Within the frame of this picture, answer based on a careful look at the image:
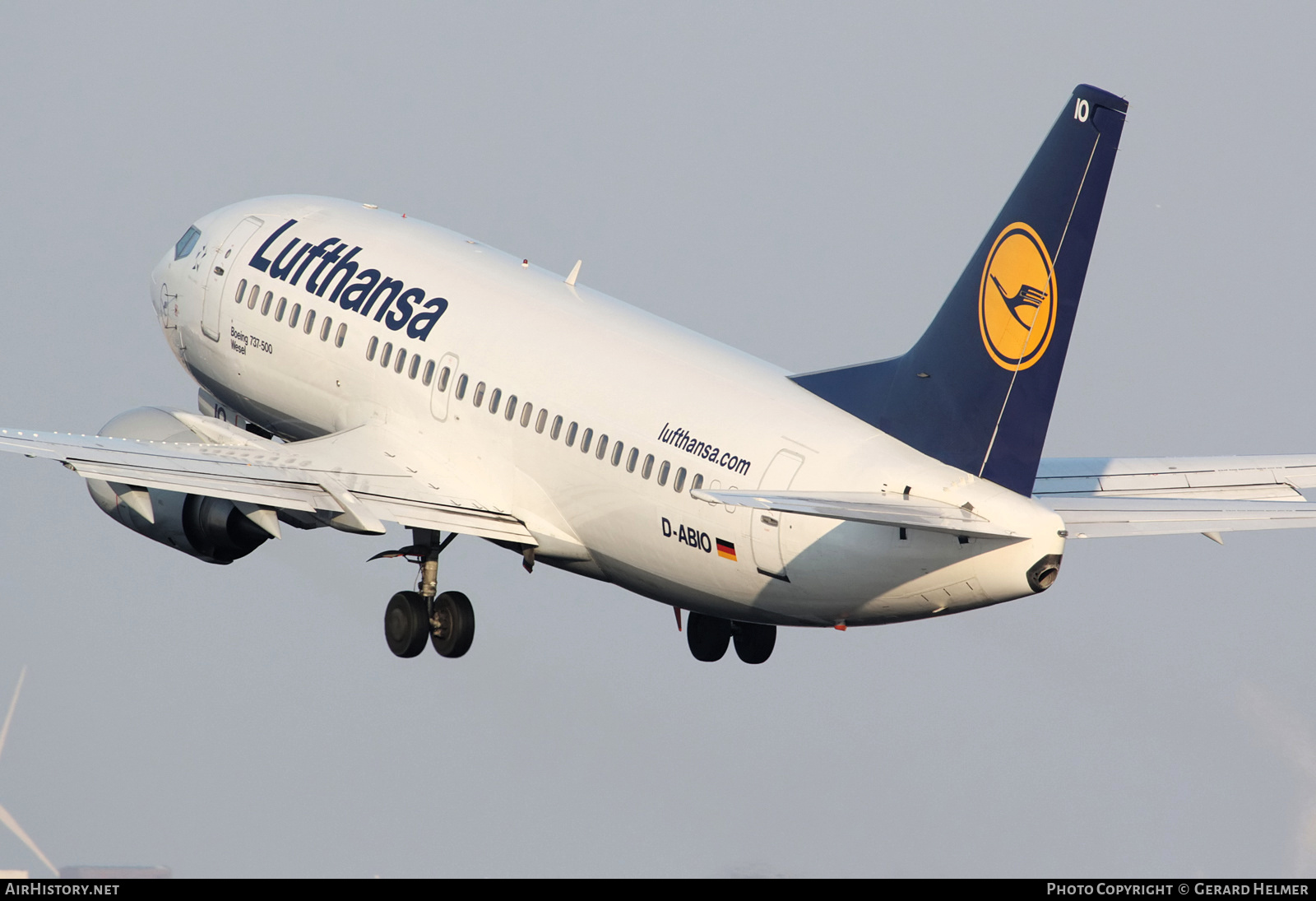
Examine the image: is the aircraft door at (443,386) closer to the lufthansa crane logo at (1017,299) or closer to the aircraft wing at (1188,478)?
the aircraft wing at (1188,478)

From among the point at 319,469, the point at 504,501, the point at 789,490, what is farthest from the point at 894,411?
the point at 319,469

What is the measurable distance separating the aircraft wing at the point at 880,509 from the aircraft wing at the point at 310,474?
303 inches

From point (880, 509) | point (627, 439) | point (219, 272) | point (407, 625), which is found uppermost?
point (219, 272)

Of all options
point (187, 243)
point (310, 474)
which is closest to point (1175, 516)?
point (310, 474)

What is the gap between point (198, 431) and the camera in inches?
1513

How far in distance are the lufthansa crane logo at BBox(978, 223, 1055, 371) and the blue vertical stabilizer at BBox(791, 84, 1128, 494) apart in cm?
1

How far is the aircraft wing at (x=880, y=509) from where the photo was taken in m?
26.7

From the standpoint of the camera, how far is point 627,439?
3434 centimetres

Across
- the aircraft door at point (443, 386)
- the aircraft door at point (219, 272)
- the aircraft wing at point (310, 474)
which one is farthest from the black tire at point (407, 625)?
the aircraft door at point (219, 272)

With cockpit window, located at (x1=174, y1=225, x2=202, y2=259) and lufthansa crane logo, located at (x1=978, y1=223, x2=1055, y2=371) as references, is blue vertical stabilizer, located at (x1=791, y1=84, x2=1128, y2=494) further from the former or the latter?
cockpit window, located at (x1=174, y1=225, x2=202, y2=259)

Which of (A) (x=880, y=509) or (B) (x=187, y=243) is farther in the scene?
(B) (x=187, y=243)

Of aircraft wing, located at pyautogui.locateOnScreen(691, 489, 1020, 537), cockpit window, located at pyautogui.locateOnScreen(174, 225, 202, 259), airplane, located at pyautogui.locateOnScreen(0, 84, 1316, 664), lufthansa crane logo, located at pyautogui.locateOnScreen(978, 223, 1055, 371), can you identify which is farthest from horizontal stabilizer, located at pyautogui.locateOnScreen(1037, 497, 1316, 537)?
cockpit window, located at pyautogui.locateOnScreen(174, 225, 202, 259)

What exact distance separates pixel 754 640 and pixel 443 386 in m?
7.71

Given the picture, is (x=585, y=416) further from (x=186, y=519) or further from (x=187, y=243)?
(x=187, y=243)
